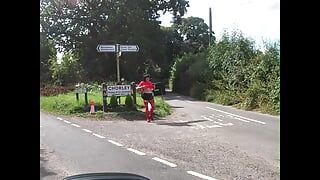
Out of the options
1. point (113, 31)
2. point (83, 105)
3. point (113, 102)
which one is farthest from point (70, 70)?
point (113, 102)

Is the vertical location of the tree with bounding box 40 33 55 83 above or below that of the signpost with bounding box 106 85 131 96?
above

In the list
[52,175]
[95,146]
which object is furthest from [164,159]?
[52,175]

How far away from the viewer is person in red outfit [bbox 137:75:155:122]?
14.8 ft

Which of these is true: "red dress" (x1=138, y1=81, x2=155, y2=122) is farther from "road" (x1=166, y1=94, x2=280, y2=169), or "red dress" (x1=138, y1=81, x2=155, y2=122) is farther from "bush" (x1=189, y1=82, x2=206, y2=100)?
"bush" (x1=189, y1=82, x2=206, y2=100)

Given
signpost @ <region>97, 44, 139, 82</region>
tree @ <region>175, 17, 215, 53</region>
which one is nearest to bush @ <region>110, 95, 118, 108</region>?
signpost @ <region>97, 44, 139, 82</region>

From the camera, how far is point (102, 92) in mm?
4539

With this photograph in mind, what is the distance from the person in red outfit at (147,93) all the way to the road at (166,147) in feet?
0.52

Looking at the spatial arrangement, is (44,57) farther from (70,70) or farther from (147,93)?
(147,93)

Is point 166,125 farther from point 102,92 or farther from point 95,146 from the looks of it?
point 95,146

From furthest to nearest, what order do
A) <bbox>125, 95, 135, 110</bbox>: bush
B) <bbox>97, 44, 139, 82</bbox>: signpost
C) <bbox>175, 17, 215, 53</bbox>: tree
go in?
<bbox>125, 95, 135, 110</bbox>: bush
<bbox>175, 17, 215, 53</bbox>: tree
<bbox>97, 44, 139, 82</bbox>: signpost

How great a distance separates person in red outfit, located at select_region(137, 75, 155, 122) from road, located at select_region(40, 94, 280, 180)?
16 cm

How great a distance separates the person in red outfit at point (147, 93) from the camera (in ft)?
14.8

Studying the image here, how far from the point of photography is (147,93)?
4609 mm
